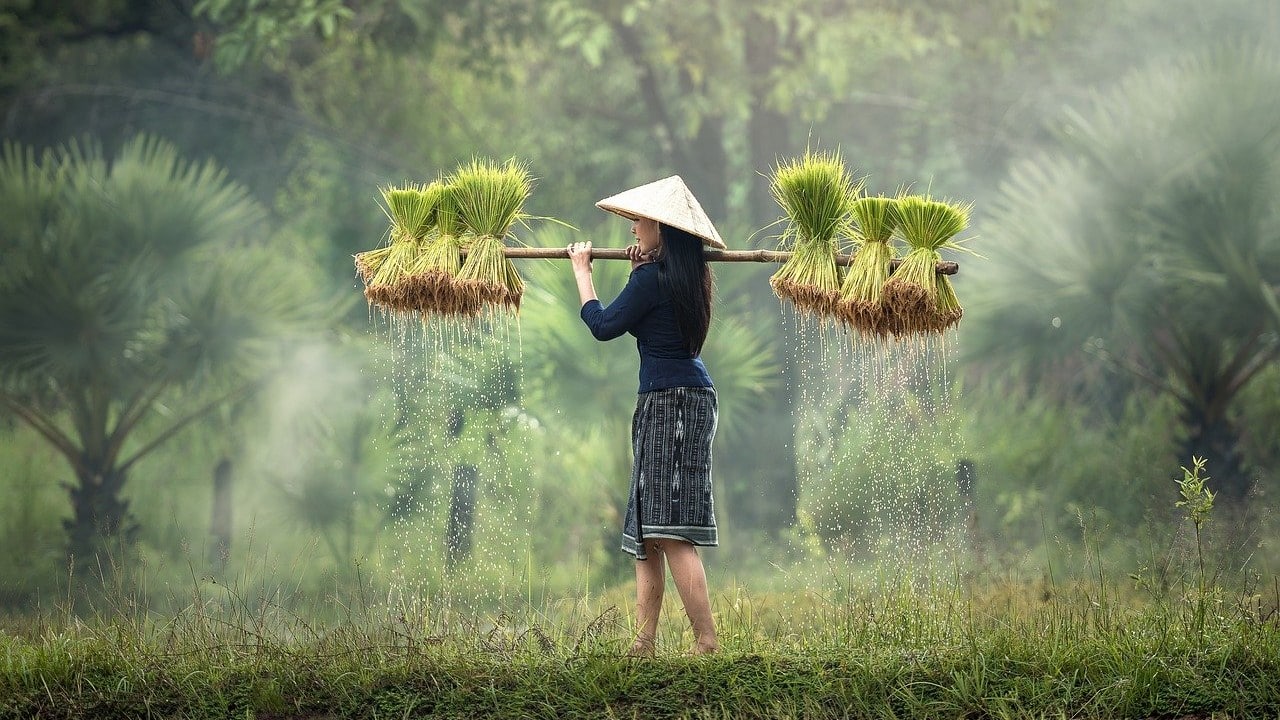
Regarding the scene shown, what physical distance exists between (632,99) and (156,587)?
6.46 metres

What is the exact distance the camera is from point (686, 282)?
4566 mm

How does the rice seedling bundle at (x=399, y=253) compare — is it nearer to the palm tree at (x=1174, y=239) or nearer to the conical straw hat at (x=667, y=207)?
the conical straw hat at (x=667, y=207)

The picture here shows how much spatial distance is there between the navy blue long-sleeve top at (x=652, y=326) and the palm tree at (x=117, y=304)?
6.02 meters

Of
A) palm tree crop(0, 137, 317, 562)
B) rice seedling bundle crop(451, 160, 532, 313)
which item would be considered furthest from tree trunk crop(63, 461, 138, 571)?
rice seedling bundle crop(451, 160, 532, 313)

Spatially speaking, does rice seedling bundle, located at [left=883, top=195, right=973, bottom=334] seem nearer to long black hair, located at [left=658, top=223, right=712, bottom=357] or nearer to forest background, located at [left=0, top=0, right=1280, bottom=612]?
long black hair, located at [left=658, top=223, right=712, bottom=357]

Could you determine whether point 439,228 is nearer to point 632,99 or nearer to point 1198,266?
point 1198,266

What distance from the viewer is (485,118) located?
500 inches

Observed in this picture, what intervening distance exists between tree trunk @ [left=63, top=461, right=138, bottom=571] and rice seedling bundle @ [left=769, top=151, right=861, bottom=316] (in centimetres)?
655

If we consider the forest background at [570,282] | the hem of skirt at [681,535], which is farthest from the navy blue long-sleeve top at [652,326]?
the forest background at [570,282]

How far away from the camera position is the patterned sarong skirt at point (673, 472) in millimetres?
4484

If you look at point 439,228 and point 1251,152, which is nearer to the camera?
point 439,228

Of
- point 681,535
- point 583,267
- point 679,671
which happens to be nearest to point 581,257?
point 583,267

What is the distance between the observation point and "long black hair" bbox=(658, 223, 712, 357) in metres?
4.54

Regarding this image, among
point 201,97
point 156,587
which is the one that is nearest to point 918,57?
point 201,97
